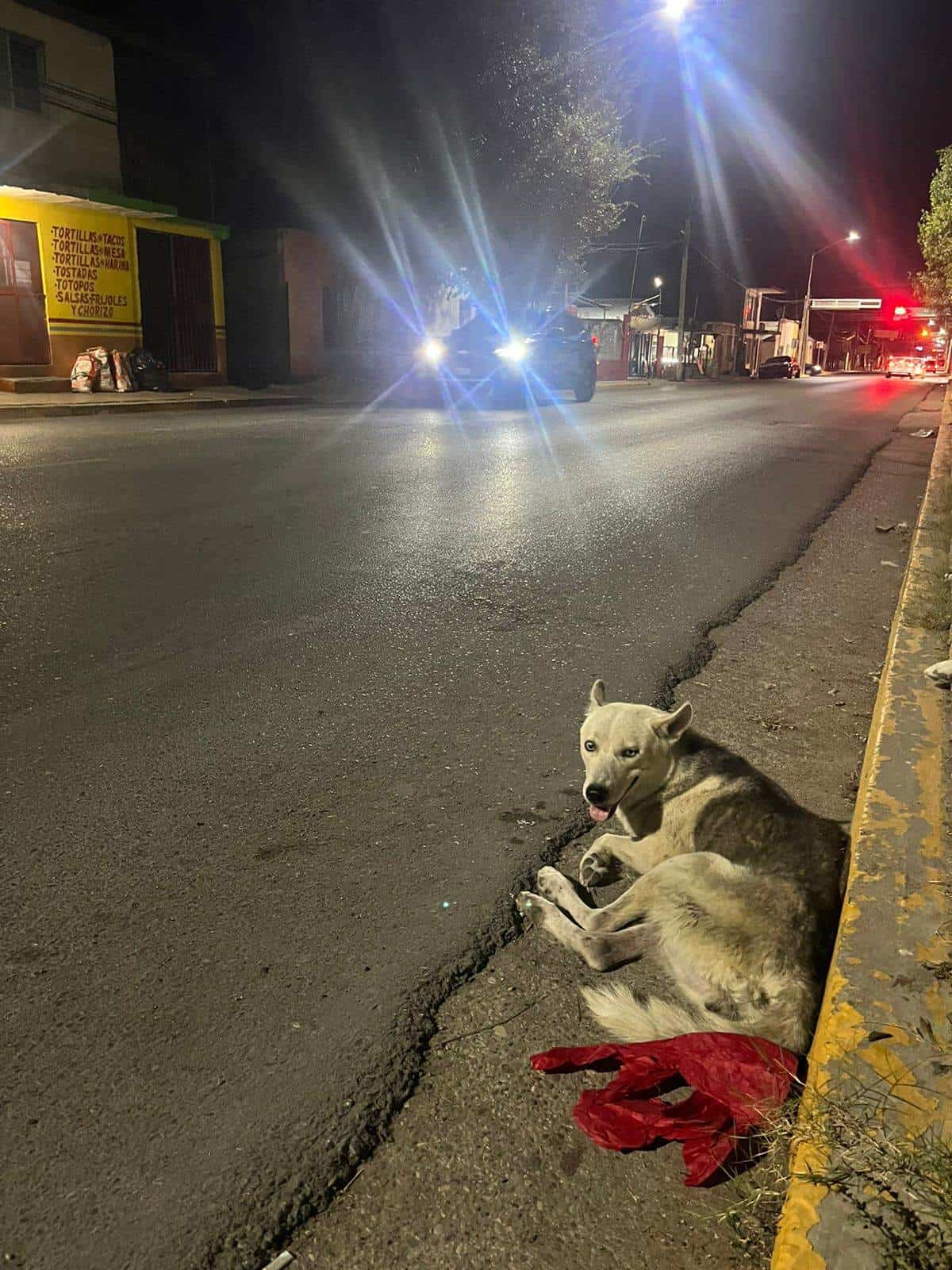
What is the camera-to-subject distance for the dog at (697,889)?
2.24m

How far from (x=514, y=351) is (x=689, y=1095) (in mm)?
20912

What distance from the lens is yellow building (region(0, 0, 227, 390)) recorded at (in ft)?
65.1

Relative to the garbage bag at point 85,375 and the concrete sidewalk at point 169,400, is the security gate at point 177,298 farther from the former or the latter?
the garbage bag at point 85,375

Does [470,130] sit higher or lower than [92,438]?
higher

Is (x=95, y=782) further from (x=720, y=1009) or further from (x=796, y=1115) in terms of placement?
(x=796, y=1115)

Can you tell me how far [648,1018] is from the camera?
2258 mm

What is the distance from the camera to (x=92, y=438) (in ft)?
43.7

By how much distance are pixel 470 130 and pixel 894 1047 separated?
82.4 feet

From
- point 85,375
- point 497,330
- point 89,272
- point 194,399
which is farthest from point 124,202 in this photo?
point 497,330

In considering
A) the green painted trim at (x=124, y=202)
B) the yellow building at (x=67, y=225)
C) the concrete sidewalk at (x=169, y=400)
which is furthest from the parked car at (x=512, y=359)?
the yellow building at (x=67, y=225)

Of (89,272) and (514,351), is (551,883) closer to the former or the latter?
(514,351)

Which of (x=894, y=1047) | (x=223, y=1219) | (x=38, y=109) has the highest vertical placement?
(x=38, y=109)

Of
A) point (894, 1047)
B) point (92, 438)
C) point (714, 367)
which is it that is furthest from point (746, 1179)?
point (714, 367)

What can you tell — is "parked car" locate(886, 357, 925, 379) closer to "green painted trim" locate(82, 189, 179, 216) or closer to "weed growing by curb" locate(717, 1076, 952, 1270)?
Result: "green painted trim" locate(82, 189, 179, 216)
